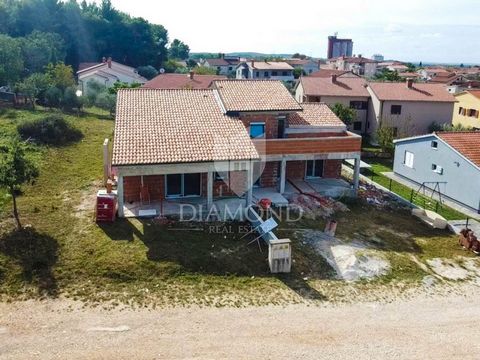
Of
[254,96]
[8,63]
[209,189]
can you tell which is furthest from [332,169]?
[8,63]

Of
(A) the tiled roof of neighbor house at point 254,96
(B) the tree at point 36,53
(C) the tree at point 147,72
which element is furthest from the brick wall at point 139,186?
(C) the tree at point 147,72

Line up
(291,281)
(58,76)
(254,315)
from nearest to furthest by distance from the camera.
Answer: (254,315), (291,281), (58,76)

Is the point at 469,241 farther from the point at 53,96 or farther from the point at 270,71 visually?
the point at 270,71

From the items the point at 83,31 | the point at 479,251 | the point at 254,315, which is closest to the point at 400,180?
the point at 479,251

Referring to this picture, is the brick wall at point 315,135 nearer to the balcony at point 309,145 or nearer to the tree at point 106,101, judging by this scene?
the balcony at point 309,145

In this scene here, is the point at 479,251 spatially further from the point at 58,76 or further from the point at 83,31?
the point at 83,31
